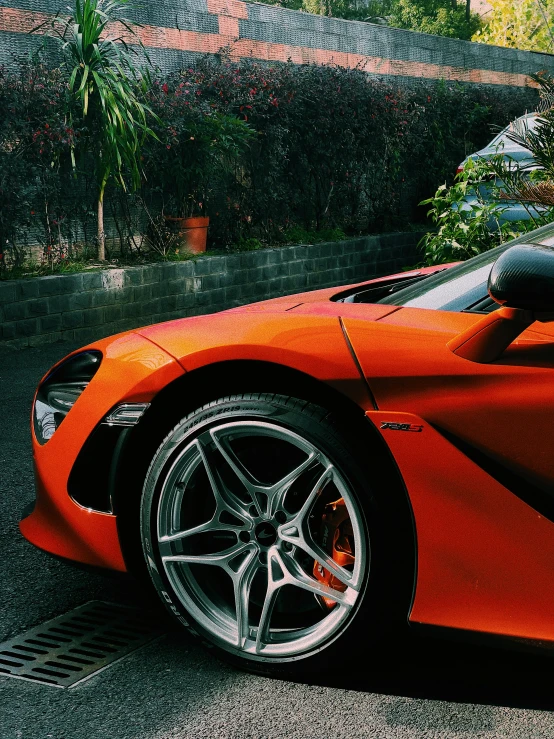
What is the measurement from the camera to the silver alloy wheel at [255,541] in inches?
98.4

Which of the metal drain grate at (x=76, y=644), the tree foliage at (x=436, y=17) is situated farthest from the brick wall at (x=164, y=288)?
the tree foliage at (x=436, y=17)

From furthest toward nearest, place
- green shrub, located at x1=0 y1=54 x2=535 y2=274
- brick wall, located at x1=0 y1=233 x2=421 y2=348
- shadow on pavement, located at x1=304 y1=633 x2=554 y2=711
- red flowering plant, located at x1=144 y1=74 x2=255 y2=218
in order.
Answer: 1. red flowering plant, located at x1=144 y1=74 x2=255 y2=218
2. green shrub, located at x1=0 y1=54 x2=535 y2=274
3. brick wall, located at x1=0 y1=233 x2=421 y2=348
4. shadow on pavement, located at x1=304 y1=633 x2=554 y2=711

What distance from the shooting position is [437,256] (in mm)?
7707

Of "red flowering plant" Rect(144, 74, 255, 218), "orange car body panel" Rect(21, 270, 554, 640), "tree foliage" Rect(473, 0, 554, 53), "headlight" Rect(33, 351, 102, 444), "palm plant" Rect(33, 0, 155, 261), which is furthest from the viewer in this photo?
"tree foliage" Rect(473, 0, 554, 53)

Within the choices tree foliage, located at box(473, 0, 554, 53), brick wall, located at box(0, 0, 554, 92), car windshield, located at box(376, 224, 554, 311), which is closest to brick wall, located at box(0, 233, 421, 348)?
brick wall, located at box(0, 0, 554, 92)

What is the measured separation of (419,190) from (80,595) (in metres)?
11.9

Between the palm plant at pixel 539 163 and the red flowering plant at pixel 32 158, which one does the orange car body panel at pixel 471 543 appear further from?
the red flowering plant at pixel 32 158

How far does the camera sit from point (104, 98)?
8.60 m

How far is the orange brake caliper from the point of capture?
253 cm

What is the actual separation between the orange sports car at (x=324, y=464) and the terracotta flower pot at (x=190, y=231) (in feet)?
23.5

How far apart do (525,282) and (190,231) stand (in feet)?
26.6

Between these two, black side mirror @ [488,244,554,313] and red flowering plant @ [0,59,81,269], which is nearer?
black side mirror @ [488,244,554,313]

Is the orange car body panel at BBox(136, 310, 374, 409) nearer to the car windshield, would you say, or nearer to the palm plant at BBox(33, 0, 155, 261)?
the car windshield

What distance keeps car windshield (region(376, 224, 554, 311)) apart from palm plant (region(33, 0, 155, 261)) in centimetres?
617
